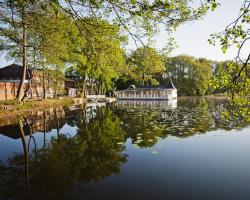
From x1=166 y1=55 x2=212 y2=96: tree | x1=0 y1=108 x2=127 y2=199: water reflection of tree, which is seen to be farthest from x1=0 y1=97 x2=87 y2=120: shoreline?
x1=166 y1=55 x2=212 y2=96: tree

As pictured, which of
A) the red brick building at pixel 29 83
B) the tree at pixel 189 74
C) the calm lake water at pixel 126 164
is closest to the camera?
the calm lake water at pixel 126 164

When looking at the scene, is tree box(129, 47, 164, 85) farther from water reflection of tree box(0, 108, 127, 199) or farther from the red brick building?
the red brick building

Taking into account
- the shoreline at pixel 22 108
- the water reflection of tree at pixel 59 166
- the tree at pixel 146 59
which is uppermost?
the tree at pixel 146 59

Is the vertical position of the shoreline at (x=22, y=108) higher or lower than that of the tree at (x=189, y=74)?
lower

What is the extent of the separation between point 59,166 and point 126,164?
257 cm

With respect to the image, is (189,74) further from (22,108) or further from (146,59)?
(146,59)

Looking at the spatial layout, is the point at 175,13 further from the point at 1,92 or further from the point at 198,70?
the point at 198,70

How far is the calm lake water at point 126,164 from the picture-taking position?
8320mm

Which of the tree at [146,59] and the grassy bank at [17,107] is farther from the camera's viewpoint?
the grassy bank at [17,107]

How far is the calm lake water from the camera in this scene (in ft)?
27.3

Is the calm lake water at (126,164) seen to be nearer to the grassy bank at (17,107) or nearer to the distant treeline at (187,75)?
the grassy bank at (17,107)

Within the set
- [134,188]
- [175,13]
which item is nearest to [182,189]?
[134,188]


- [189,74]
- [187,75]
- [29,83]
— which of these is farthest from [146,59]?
[187,75]

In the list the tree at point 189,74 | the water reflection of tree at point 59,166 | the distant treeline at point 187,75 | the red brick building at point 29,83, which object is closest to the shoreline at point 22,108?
the red brick building at point 29,83
